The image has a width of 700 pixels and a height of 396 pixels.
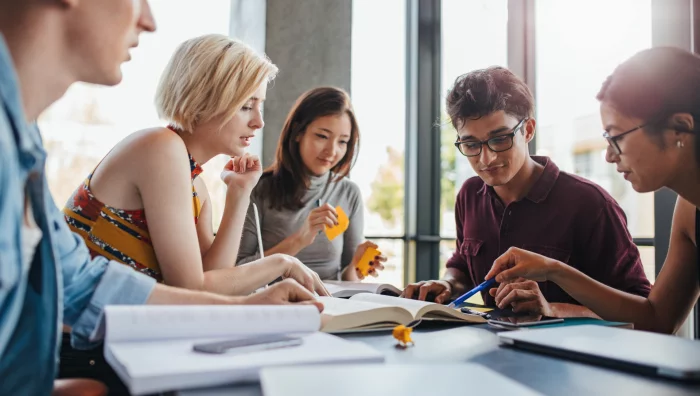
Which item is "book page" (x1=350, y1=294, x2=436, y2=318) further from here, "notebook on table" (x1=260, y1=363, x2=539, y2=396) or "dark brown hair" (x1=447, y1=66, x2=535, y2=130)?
"dark brown hair" (x1=447, y1=66, x2=535, y2=130)

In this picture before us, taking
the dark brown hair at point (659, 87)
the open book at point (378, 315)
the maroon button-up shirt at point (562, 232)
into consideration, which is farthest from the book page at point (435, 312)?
the dark brown hair at point (659, 87)

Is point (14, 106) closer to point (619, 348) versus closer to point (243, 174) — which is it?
point (619, 348)

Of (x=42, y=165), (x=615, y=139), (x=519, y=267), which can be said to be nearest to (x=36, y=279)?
(x=42, y=165)

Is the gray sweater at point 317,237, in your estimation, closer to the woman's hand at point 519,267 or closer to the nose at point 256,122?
the nose at point 256,122

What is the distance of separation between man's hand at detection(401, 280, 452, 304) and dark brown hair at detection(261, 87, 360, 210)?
4.27 feet

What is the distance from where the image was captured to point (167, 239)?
1.41 metres

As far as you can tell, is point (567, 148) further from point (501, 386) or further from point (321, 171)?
point (501, 386)

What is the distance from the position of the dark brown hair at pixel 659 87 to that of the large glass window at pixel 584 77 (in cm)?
127

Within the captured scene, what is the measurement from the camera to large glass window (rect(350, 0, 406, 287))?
172 inches

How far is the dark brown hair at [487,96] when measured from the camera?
195 centimetres

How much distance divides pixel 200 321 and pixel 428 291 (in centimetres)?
94

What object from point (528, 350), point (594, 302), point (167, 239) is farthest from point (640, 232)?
point (167, 239)

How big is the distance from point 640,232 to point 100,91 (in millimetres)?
3107

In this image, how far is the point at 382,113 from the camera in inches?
173
